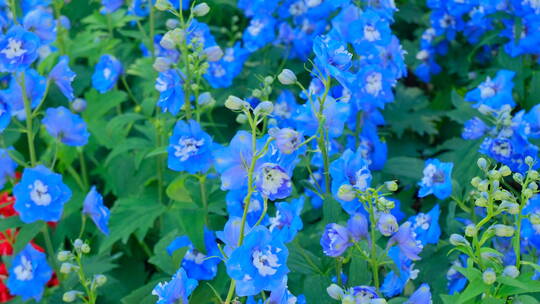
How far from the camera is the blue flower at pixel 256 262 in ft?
4.94

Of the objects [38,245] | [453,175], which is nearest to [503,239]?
[453,175]

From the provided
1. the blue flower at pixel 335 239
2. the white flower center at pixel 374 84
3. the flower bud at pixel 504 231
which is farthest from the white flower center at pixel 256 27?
the flower bud at pixel 504 231

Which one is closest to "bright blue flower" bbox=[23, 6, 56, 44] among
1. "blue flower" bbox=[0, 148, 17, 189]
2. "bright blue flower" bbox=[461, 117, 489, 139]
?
"blue flower" bbox=[0, 148, 17, 189]

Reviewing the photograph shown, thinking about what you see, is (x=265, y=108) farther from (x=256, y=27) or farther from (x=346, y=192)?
(x=256, y=27)

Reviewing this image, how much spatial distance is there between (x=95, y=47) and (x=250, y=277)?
1.90 m

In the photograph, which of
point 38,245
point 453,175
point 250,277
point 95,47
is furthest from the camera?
point 95,47

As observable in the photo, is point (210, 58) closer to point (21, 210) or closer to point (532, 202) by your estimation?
point (21, 210)

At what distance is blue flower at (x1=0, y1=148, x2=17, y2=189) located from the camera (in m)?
2.29

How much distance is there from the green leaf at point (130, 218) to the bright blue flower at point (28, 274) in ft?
0.66

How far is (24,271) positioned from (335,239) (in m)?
1.13

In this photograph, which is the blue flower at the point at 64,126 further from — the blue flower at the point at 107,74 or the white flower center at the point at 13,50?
the blue flower at the point at 107,74

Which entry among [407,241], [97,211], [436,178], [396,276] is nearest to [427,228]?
[436,178]

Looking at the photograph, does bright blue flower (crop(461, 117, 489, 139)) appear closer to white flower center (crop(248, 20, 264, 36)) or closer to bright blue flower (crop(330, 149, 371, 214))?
bright blue flower (crop(330, 149, 371, 214))

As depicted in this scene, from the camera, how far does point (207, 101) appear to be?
7.22 ft
